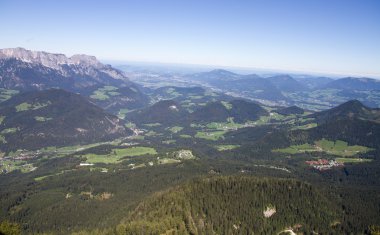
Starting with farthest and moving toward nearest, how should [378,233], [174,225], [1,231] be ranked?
[174,225]
[378,233]
[1,231]

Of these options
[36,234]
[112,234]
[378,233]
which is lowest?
[36,234]

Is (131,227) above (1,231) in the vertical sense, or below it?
below

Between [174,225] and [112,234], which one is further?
[174,225]

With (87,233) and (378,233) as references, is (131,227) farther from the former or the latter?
(378,233)

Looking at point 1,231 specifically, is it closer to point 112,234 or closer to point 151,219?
point 112,234

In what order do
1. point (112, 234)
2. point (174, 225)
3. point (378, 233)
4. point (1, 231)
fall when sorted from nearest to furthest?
point (1, 231)
point (378, 233)
point (112, 234)
point (174, 225)

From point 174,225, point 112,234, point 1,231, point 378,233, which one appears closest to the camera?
point 1,231

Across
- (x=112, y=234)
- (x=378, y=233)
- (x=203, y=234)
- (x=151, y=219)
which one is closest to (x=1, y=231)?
(x=112, y=234)

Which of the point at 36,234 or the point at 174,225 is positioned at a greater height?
the point at 174,225

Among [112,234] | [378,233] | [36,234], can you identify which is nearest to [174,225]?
[112,234]
